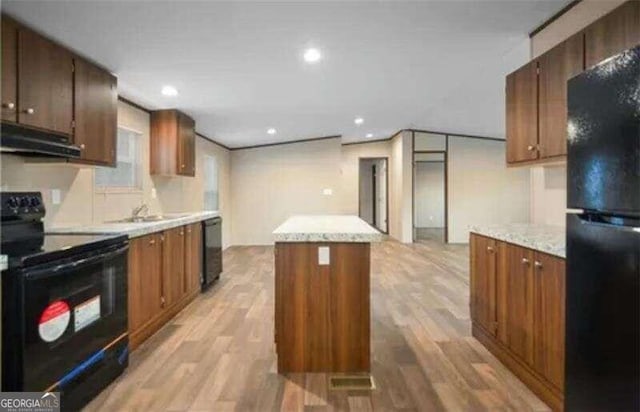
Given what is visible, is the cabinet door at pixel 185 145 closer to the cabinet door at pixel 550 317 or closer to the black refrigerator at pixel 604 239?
the cabinet door at pixel 550 317

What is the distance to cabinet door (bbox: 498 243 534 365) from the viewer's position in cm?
252

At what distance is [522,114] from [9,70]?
3.26m

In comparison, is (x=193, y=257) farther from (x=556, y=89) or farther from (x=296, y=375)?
(x=556, y=89)

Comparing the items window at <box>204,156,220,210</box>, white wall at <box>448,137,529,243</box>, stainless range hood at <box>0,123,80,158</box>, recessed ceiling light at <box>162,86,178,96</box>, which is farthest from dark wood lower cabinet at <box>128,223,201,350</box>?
white wall at <box>448,137,529,243</box>

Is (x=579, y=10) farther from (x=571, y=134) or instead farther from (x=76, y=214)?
(x=76, y=214)

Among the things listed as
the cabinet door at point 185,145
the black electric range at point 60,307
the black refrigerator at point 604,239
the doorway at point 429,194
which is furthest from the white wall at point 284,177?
the black refrigerator at point 604,239

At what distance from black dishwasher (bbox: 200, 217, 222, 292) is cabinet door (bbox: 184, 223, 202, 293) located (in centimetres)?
12

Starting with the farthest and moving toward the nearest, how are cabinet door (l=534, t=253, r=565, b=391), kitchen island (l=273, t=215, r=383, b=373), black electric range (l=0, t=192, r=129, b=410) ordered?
kitchen island (l=273, t=215, r=383, b=373) → cabinet door (l=534, t=253, r=565, b=391) → black electric range (l=0, t=192, r=129, b=410)

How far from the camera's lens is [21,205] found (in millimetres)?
2404

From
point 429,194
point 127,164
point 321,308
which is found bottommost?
point 321,308

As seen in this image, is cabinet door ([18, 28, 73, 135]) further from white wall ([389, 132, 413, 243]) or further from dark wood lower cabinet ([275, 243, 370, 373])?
white wall ([389, 132, 413, 243])

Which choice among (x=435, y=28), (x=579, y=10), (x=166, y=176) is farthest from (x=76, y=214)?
Answer: (x=579, y=10)

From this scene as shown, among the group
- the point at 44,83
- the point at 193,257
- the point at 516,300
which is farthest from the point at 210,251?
the point at 516,300

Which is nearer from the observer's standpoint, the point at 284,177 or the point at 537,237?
the point at 537,237
